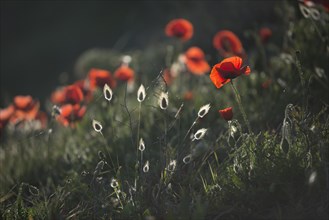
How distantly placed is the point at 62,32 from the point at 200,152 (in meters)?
9.76

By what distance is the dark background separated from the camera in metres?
9.23

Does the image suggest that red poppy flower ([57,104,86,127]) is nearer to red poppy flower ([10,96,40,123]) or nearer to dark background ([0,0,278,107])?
red poppy flower ([10,96,40,123])

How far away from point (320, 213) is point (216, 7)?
15.9ft

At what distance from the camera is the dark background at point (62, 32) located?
9.23 meters

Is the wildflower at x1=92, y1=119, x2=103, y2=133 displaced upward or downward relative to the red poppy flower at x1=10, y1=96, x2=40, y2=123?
upward

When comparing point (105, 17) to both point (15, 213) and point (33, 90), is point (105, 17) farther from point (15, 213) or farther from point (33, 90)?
point (15, 213)

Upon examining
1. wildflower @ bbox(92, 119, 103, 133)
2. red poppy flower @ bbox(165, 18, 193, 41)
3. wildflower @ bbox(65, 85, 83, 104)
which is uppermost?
wildflower @ bbox(92, 119, 103, 133)

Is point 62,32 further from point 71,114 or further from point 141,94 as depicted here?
point 141,94

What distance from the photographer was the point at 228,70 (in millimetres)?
2303

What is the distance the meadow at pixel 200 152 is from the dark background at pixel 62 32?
3.54 metres

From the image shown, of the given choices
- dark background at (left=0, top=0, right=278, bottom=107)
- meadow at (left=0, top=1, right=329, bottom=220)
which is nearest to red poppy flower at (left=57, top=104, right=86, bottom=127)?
meadow at (left=0, top=1, right=329, bottom=220)

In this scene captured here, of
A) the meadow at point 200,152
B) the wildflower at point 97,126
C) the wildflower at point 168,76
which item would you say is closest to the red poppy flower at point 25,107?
the meadow at point 200,152

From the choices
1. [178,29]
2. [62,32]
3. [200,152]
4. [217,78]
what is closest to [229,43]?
[178,29]

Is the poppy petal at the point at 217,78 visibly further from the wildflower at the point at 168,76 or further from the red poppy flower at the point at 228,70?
the wildflower at the point at 168,76
